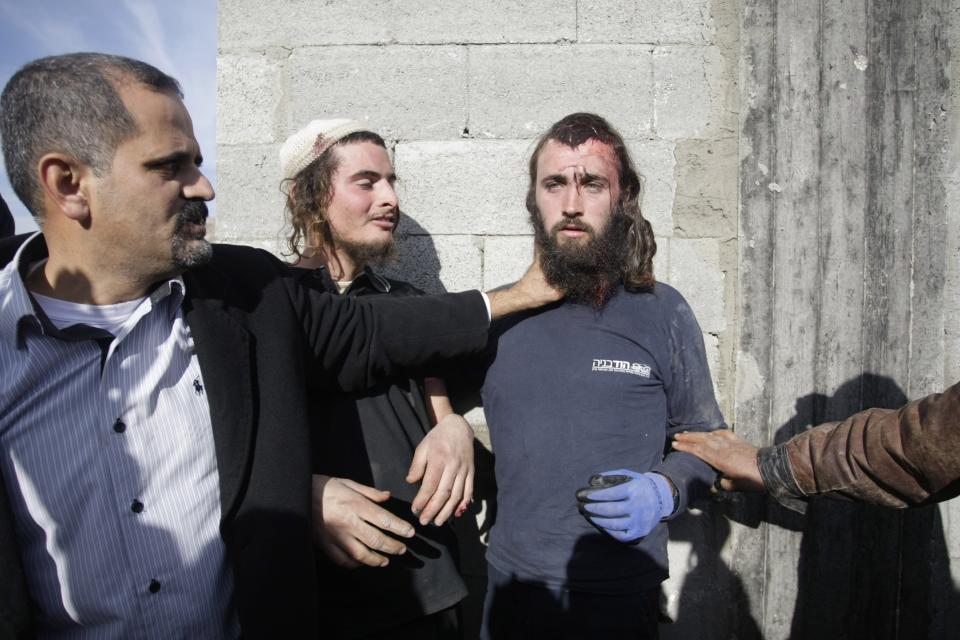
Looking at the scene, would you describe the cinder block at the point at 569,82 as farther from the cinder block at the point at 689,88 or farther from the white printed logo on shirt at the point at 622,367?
the white printed logo on shirt at the point at 622,367

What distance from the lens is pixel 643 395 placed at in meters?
1.84

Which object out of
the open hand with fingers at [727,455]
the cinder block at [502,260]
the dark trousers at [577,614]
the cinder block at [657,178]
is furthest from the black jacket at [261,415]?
the cinder block at [657,178]

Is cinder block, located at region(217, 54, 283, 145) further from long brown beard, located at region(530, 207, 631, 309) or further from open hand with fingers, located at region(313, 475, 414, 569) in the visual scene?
open hand with fingers, located at region(313, 475, 414, 569)

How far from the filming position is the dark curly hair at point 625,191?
2.02m

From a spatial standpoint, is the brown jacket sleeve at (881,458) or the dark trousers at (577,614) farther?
the dark trousers at (577,614)

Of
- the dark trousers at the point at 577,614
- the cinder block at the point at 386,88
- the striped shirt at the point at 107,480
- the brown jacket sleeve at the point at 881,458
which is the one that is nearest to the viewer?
the striped shirt at the point at 107,480

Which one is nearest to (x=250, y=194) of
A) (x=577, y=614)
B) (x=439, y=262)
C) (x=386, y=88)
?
(x=386, y=88)

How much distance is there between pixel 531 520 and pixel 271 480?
90cm

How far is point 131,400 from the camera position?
1218 mm

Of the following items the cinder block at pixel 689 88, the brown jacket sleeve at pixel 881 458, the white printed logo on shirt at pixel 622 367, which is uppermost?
the cinder block at pixel 689 88

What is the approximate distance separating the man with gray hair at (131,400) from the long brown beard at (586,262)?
988mm

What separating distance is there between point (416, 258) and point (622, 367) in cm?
119

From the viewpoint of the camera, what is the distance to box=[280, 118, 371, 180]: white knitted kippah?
6.95 ft

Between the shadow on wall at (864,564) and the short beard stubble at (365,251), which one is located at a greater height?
the short beard stubble at (365,251)
